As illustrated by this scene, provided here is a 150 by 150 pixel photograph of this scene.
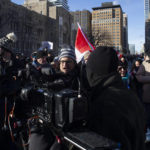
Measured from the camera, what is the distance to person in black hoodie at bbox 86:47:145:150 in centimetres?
137

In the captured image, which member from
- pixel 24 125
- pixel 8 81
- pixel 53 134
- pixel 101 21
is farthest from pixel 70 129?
pixel 101 21

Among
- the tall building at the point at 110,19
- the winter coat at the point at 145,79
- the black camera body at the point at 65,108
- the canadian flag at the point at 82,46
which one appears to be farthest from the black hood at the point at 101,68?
the tall building at the point at 110,19

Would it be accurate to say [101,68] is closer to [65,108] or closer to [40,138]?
[65,108]

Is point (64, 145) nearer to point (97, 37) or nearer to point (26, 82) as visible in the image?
point (26, 82)

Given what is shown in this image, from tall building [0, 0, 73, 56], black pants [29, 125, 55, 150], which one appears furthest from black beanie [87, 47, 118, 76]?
tall building [0, 0, 73, 56]

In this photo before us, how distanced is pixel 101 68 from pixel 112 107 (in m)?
0.32

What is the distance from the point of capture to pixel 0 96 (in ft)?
7.69

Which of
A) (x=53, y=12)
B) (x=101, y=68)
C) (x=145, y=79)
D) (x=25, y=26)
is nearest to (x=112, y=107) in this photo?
(x=101, y=68)

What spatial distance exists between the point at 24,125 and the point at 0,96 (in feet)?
1.83

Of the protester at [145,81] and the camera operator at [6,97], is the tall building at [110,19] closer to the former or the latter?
the protester at [145,81]

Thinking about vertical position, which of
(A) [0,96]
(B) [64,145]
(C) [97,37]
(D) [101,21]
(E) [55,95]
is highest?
(D) [101,21]

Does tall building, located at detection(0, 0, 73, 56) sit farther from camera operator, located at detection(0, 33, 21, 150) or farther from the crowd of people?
the crowd of people

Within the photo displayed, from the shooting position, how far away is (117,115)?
4.51 ft

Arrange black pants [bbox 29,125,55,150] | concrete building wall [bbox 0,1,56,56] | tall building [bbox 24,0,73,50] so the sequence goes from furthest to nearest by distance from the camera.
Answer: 1. tall building [bbox 24,0,73,50]
2. concrete building wall [bbox 0,1,56,56]
3. black pants [bbox 29,125,55,150]
